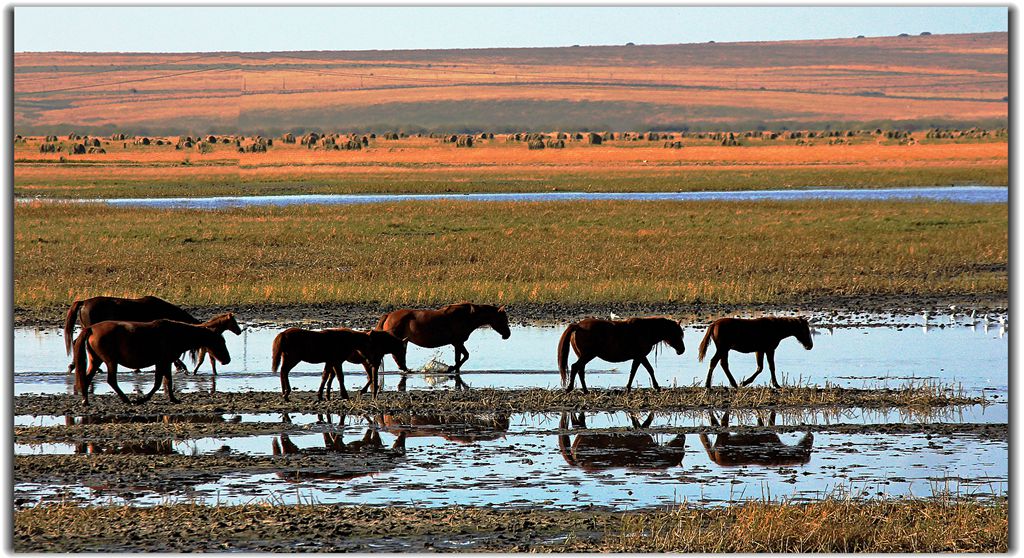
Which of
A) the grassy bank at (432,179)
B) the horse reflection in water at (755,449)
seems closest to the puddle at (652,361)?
the horse reflection in water at (755,449)

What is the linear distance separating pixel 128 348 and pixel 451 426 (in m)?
3.63

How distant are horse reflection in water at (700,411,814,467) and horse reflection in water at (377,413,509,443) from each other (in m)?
2.08

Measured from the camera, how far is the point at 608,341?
14648 millimetres

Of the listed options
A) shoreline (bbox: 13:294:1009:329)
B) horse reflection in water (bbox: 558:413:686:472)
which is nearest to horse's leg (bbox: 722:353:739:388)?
horse reflection in water (bbox: 558:413:686:472)

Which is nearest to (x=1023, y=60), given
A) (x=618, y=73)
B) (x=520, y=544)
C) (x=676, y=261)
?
(x=520, y=544)

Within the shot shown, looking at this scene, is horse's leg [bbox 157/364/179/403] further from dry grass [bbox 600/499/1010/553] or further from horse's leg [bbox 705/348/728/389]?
dry grass [bbox 600/499/1010/553]

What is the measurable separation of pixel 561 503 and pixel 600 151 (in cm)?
8039

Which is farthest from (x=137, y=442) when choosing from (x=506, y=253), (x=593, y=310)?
(x=506, y=253)

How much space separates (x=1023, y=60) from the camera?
26.1 feet

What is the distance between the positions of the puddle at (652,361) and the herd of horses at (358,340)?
54 cm

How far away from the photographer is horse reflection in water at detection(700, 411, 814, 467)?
11.3 meters

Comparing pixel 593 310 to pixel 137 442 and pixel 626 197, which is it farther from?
pixel 626 197

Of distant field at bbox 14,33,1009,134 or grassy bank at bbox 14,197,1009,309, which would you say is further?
distant field at bbox 14,33,1009,134

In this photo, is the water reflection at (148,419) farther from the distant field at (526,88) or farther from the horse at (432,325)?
the distant field at (526,88)
